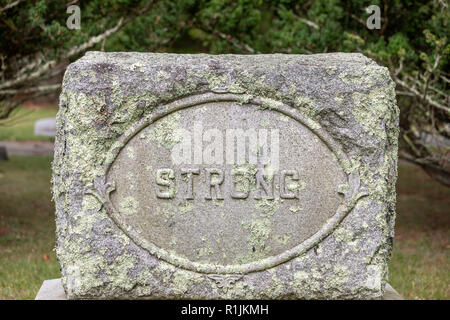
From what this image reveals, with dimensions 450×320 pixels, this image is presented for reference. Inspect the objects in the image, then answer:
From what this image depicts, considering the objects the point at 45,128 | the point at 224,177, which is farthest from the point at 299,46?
Answer: the point at 45,128

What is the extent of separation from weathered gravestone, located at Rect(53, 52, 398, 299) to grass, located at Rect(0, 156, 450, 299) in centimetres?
137

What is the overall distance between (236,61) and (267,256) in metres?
0.98

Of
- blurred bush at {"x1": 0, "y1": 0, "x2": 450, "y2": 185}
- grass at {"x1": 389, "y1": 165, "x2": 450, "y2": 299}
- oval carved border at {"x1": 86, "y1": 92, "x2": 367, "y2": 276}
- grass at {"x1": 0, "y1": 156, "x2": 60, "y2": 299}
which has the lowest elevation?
grass at {"x1": 389, "y1": 165, "x2": 450, "y2": 299}

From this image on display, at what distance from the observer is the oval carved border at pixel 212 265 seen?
294cm

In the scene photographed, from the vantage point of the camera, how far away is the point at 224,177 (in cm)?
302

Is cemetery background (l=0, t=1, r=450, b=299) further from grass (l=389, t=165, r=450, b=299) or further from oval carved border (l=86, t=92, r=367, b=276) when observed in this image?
oval carved border (l=86, t=92, r=367, b=276)

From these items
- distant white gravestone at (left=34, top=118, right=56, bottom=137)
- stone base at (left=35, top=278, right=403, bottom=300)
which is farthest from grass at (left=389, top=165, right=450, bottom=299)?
distant white gravestone at (left=34, top=118, right=56, bottom=137)

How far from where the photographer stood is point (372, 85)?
2939 millimetres

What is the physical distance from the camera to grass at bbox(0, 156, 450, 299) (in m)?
4.38

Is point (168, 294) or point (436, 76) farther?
point (436, 76)

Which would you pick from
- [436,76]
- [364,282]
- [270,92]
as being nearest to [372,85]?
[270,92]

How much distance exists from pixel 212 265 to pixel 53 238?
3.10 m

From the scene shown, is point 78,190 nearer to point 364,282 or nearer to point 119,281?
point 119,281
